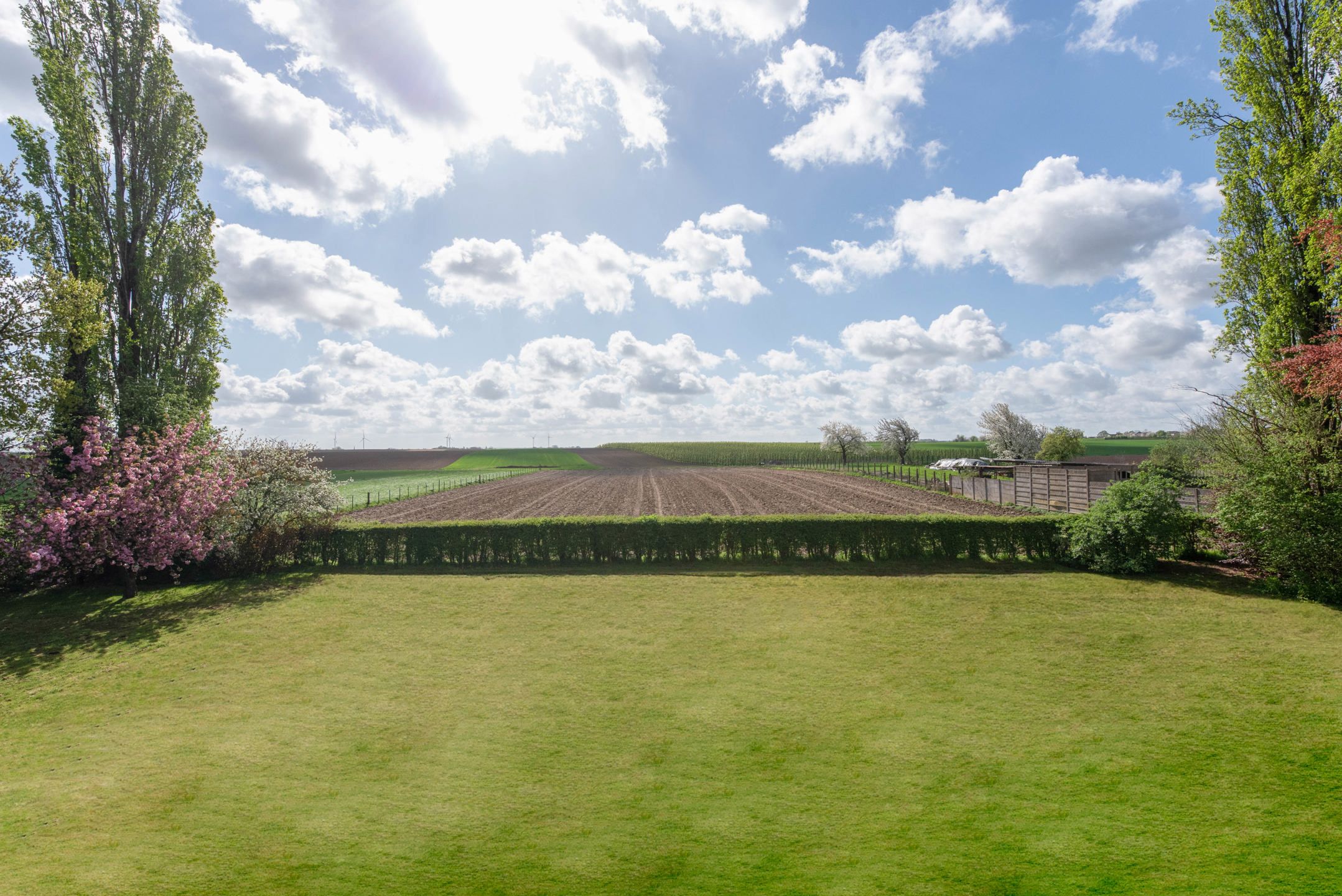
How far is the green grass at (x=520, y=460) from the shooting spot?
339ft

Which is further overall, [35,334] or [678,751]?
[35,334]

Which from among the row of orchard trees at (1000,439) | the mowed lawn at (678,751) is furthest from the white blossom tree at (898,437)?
the mowed lawn at (678,751)

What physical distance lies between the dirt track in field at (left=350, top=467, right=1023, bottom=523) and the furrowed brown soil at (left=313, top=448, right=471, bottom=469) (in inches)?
1404

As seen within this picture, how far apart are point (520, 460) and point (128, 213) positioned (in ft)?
335

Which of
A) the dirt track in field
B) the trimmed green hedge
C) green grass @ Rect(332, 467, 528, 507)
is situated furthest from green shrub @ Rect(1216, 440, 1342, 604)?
green grass @ Rect(332, 467, 528, 507)

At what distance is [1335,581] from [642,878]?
58.2ft

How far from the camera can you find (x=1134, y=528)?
53.9 ft

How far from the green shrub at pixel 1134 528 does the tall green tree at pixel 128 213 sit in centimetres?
2649

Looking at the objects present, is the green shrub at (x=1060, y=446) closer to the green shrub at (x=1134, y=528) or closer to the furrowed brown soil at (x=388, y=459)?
the green shrub at (x=1134, y=528)

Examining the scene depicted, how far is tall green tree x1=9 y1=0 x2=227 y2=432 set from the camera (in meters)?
16.0

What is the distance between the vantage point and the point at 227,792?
6.64 m

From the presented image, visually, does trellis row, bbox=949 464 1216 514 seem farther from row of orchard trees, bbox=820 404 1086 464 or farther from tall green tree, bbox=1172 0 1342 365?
row of orchard trees, bbox=820 404 1086 464

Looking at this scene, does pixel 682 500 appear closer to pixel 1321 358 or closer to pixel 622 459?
pixel 1321 358

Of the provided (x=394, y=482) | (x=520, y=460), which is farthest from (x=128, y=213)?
(x=520, y=460)
